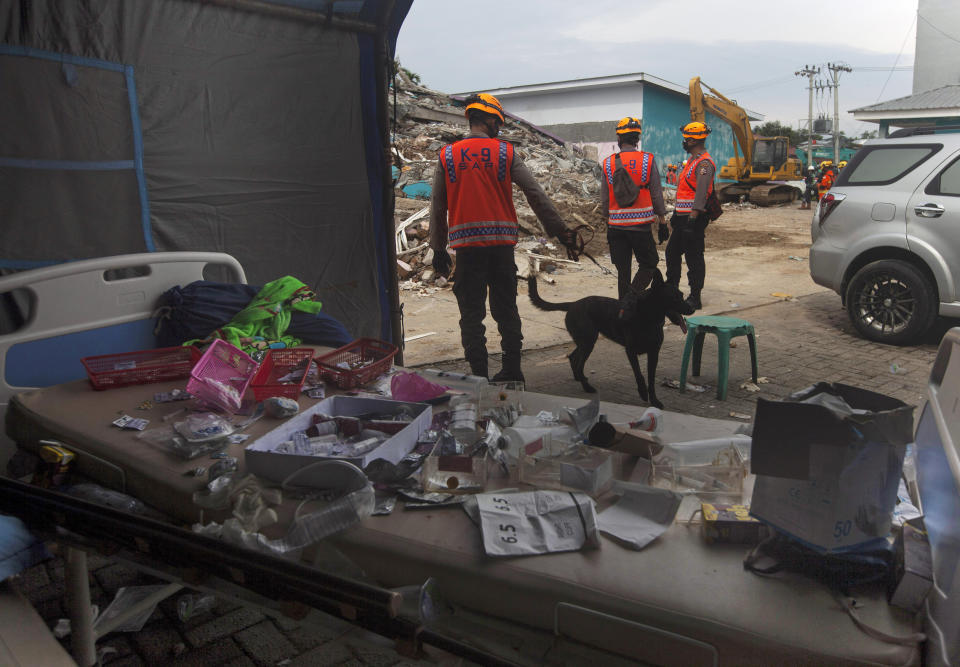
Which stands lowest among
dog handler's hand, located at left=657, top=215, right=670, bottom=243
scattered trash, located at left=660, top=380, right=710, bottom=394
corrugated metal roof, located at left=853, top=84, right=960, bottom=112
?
scattered trash, located at left=660, top=380, right=710, bottom=394

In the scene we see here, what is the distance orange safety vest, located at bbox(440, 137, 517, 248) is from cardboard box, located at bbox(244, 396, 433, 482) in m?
2.54

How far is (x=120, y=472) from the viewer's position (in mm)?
2234

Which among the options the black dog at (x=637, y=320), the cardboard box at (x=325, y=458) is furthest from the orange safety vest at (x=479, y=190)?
the cardboard box at (x=325, y=458)

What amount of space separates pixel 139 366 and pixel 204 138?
2221mm

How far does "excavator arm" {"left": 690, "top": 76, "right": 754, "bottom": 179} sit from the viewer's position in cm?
1341

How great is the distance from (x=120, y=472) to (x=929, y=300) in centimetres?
677

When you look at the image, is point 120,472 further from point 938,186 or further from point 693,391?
point 938,186

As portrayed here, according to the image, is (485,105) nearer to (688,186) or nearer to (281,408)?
(281,408)

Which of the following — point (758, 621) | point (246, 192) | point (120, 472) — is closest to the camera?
point (758, 621)

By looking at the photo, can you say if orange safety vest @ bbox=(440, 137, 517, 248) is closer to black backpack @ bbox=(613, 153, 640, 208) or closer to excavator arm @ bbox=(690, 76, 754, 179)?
black backpack @ bbox=(613, 153, 640, 208)

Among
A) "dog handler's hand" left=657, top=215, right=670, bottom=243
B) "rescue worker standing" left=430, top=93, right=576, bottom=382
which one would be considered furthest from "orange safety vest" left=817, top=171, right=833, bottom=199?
"rescue worker standing" left=430, top=93, right=576, bottom=382

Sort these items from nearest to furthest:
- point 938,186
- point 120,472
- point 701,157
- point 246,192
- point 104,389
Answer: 1. point 120,472
2. point 104,389
3. point 246,192
4. point 938,186
5. point 701,157

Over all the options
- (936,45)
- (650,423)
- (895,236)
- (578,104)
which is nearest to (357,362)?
(650,423)

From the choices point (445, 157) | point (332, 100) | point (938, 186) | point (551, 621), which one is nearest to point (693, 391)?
point (445, 157)
